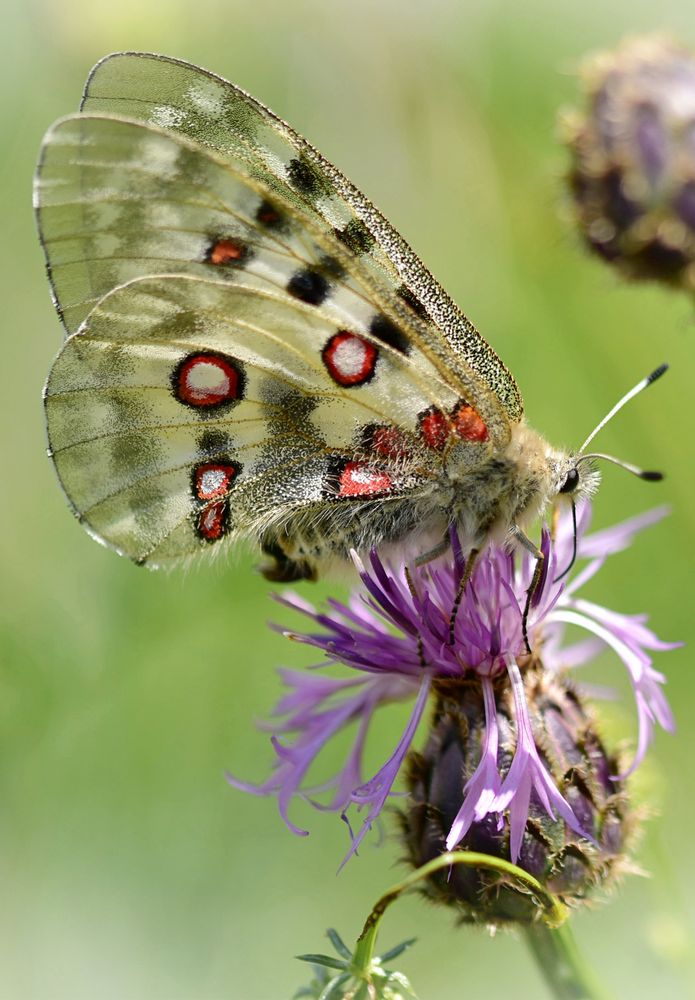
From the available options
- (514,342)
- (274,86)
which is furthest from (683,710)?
(274,86)

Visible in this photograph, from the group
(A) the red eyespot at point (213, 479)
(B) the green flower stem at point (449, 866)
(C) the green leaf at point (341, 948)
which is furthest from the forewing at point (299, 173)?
(C) the green leaf at point (341, 948)

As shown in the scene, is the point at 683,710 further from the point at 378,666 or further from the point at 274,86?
the point at 274,86

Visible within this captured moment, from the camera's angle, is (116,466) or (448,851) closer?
(448,851)

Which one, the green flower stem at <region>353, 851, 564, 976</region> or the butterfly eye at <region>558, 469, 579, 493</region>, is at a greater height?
the butterfly eye at <region>558, 469, 579, 493</region>

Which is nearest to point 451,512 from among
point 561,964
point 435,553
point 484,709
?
point 435,553

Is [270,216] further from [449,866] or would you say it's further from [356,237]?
[449,866]

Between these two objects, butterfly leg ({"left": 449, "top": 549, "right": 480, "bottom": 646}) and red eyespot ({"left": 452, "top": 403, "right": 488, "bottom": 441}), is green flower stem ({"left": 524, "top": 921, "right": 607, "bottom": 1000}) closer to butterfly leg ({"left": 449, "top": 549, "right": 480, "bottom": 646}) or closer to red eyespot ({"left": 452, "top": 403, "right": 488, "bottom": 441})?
butterfly leg ({"left": 449, "top": 549, "right": 480, "bottom": 646})

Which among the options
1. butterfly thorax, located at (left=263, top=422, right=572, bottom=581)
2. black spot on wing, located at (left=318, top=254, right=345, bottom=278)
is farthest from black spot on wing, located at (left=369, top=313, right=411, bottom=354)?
butterfly thorax, located at (left=263, top=422, right=572, bottom=581)
